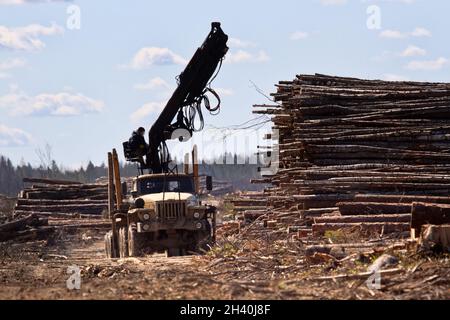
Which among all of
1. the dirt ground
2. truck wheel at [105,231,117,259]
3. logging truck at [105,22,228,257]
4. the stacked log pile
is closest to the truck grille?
logging truck at [105,22,228,257]

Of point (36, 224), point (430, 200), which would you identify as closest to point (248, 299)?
A: point (430, 200)

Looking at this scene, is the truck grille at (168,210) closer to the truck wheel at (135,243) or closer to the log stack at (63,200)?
the truck wheel at (135,243)

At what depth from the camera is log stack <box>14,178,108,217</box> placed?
3812 cm

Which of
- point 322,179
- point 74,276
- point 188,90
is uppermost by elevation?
point 188,90

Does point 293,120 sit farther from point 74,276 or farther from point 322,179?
point 74,276

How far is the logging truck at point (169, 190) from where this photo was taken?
23.7 m

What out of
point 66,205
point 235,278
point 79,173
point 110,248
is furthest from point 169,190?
point 79,173

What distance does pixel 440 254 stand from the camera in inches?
564

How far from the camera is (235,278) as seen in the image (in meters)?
15.2

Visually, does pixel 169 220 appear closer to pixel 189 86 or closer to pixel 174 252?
pixel 174 252

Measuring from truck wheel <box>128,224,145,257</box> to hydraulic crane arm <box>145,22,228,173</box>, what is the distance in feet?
9.80

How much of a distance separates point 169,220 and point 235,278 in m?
8.56

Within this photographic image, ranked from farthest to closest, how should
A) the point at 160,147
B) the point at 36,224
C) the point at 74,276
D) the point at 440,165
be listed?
1. the point at 36,224
2. the point at 160,147
3. the point at 440,165
4. the point at 74,276
